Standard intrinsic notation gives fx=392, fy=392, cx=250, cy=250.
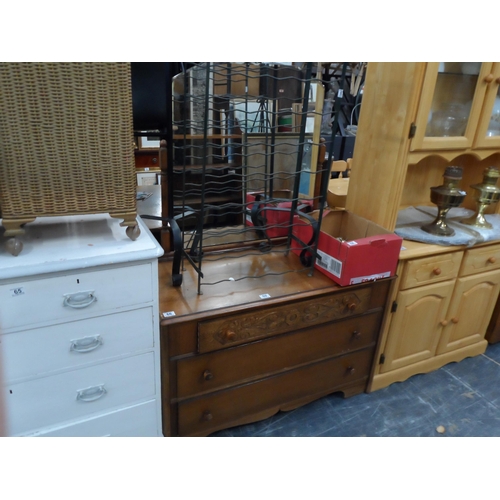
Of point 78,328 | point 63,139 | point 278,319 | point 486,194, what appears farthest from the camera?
point 486,194

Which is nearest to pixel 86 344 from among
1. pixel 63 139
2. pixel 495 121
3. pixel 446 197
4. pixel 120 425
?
pixel 120 425

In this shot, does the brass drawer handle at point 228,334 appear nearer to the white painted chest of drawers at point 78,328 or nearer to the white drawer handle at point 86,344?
the white painted chest of drawers at point 78,328

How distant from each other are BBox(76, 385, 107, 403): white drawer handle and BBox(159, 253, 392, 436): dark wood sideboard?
188 millimetres

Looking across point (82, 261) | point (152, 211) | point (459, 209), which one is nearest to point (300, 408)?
point (152, 211)

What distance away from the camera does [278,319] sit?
53.4 inches

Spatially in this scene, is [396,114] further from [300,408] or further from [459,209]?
[300,408]

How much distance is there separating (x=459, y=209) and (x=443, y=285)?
1.87 ft

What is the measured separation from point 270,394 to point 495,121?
1506mm

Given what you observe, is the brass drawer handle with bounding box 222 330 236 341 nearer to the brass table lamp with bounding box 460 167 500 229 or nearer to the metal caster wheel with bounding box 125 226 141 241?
Answer: the metal caster wheel with bounding box 125 226 141 241

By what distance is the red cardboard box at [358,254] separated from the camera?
141 cm

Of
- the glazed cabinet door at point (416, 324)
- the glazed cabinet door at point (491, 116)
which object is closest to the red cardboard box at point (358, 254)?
the glazed cabinet door at point (416, 324)

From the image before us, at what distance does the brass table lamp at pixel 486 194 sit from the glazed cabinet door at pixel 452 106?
0.89 ft

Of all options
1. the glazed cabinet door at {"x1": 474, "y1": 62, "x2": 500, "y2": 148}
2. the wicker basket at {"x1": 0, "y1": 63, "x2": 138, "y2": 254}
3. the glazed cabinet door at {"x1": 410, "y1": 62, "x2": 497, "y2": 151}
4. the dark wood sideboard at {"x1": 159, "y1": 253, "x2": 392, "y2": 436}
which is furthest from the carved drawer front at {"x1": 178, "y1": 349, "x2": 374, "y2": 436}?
the glazed cabinet door at {"x1": 474, "y1": 62, "x2": 500, "y2": 148}

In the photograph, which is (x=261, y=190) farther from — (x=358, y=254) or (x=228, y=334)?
(x=228, y=334)
